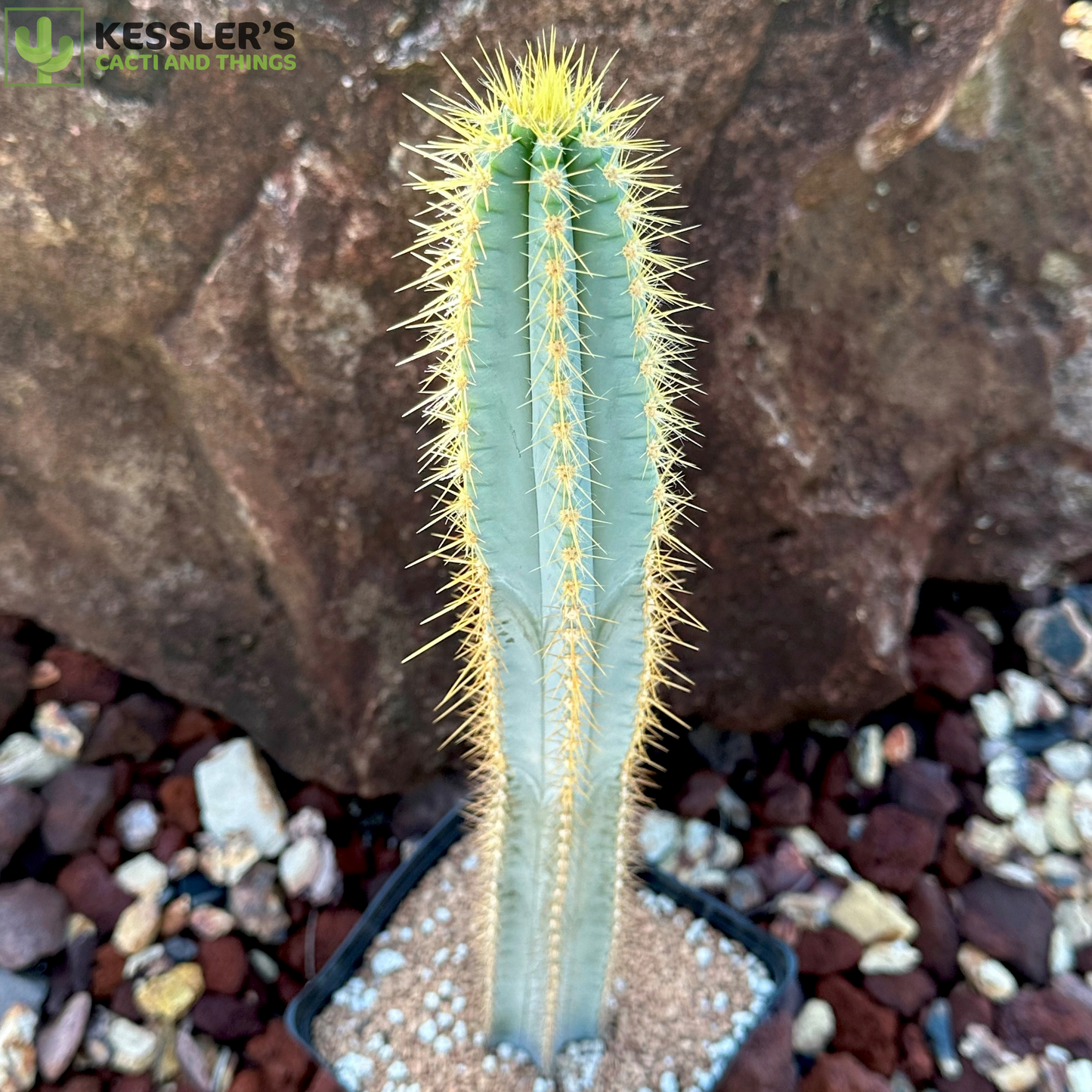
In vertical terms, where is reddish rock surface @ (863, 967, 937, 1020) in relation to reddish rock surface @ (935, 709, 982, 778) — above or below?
below

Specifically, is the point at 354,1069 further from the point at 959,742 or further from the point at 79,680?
the point at 959,742

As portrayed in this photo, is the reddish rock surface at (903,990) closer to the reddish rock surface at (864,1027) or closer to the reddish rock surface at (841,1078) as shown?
the reddish rock surface at (864,1027)

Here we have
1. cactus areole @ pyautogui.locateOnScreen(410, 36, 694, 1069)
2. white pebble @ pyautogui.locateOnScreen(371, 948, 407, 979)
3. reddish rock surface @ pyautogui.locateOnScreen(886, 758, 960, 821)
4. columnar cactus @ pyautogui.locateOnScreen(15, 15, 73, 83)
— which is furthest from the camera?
reddish rock surface @ pyautogui.locateOnScreen(886, 758, 960, 821)

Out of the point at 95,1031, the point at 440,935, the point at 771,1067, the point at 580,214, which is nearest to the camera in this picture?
the point at 580,214

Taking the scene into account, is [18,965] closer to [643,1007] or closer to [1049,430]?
[643,1007]

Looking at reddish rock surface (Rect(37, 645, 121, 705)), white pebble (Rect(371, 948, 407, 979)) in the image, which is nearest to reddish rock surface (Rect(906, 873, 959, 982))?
white pebble (Rect(371, 948, 407, 979))

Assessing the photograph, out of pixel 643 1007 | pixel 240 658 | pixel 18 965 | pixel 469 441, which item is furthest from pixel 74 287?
pixel 643 1007

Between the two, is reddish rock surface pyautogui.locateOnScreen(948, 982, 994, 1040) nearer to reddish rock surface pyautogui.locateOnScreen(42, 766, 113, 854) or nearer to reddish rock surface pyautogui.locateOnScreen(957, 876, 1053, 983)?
reddish rock surface pyautogui.locateOnScreen(957, 876, 1053, 983)
